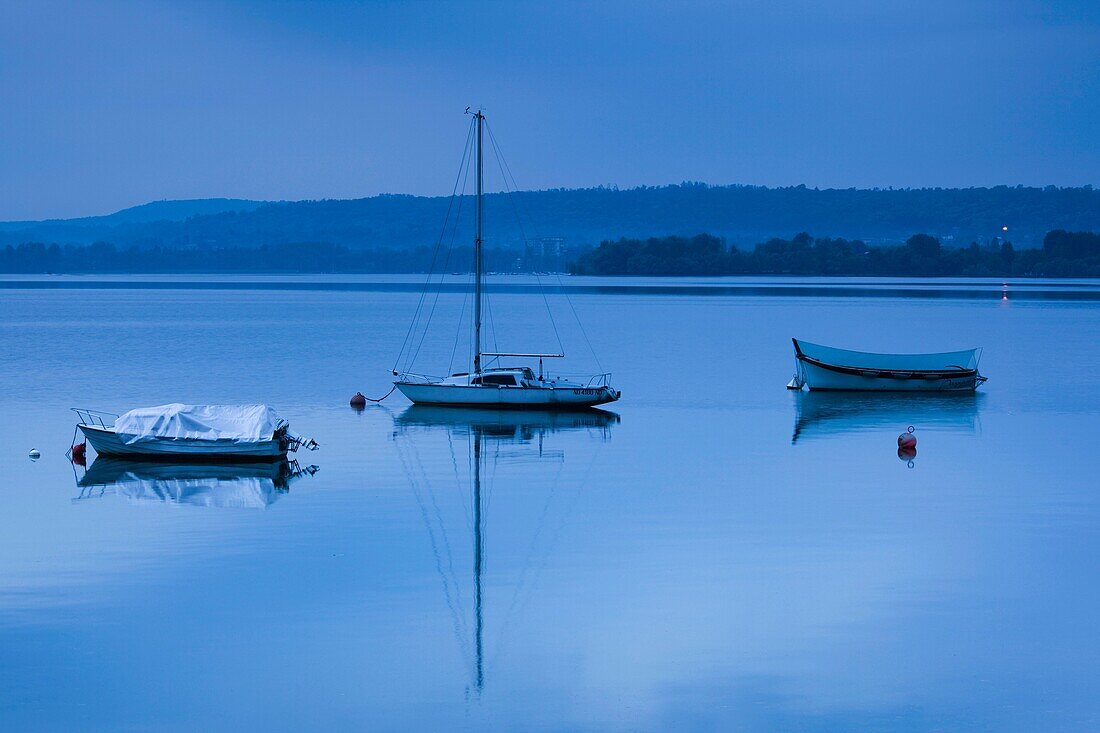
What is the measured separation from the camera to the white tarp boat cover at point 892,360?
4697cm

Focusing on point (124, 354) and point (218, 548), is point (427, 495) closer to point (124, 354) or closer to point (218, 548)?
point (218, 548)

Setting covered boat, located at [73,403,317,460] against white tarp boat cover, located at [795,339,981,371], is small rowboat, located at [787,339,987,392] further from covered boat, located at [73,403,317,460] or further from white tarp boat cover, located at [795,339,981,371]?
covered boat, located at [73,403,317,460]

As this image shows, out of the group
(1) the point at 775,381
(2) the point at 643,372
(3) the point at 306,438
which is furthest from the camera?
(2) the point at 643,372

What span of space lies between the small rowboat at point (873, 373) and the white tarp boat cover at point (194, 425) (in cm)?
2290

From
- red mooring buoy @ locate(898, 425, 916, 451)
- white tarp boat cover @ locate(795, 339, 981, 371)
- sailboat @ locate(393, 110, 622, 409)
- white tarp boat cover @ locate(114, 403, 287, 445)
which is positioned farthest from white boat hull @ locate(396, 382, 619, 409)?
white tarp boat cover @ locate(795, 339, 981, 371)

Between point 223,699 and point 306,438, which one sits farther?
point 306,438

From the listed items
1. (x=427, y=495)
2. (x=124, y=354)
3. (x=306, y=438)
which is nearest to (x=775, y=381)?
(x=306, y=438)

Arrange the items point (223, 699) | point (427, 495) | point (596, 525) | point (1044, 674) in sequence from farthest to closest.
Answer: point (427, 495) < point (596, 525) < point (1044, 674) < point (223, 699)

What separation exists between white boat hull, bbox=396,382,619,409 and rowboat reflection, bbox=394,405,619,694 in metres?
0.31

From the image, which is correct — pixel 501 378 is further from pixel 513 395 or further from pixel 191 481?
pixel 191 481

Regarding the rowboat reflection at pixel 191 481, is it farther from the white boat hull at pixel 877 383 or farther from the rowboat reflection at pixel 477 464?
the white boat hull at pixel 877 383

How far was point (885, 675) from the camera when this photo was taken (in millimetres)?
14398

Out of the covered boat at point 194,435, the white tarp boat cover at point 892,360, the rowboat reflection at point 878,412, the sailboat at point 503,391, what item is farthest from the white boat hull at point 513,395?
the white tarp boat cover at point 892,360

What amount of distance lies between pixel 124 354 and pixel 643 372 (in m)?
27.3
